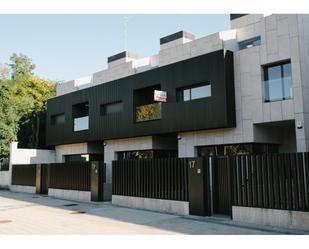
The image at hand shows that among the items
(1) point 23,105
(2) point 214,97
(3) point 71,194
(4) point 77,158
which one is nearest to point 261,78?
(2) point 214,97

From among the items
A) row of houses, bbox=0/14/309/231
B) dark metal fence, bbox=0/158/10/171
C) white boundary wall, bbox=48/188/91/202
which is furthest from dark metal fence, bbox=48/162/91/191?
dark metal fence, bbox=0/158/10/171

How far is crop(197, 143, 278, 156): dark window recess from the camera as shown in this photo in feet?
51.2

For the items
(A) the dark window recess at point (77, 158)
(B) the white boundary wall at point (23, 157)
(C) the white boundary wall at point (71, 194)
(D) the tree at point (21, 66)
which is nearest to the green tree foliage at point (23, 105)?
(D) the tree at point (21, 66)

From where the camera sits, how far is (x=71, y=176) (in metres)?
19.5

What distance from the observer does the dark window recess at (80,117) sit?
2436 centimetres

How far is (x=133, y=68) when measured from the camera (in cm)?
2298

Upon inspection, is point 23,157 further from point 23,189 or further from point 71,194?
point 71,194

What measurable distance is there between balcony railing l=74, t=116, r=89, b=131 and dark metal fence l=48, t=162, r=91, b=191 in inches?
159

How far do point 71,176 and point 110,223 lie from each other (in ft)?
28.5

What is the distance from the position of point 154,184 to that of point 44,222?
448cm

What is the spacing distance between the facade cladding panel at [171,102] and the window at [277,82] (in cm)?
163

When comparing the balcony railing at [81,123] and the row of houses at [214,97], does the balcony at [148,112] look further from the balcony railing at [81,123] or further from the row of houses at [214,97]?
the balcony railing at [81,123]
